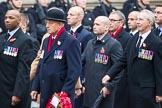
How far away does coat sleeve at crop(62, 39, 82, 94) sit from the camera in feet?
31.4

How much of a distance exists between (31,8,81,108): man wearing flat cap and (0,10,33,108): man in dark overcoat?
2.60ft

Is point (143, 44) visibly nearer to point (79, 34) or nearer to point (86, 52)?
point (86, 52)

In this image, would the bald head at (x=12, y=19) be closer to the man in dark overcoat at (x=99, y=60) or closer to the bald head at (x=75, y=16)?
the man in dark overcoat at (x=99, y=60)

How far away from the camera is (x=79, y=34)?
13.3 m

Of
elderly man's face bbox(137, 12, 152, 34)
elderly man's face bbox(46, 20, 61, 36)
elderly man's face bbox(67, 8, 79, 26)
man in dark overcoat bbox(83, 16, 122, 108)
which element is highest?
elderly man's face bbox(46, 20, 61, 36)

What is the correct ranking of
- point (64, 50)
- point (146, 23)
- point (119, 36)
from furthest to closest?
point (119, 36) < point (146, 23) < point (64, 50)

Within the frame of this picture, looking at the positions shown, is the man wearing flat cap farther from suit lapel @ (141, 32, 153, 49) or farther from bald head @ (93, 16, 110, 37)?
bald head @ (93, 16, 110, 37)

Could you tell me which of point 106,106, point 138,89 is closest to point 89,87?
point 106,106

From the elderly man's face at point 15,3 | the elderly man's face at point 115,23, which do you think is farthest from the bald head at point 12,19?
the elderly man's face at point 15,3

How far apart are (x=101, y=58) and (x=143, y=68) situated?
1.47m

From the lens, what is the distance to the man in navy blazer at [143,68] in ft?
33.3

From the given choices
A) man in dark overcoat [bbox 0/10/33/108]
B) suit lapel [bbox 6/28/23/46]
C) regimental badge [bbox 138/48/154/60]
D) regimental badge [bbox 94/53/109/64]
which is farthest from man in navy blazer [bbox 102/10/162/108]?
suit lapel [bbox 6/28/23/46]

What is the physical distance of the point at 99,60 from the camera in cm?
1158

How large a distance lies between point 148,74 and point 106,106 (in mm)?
1316
